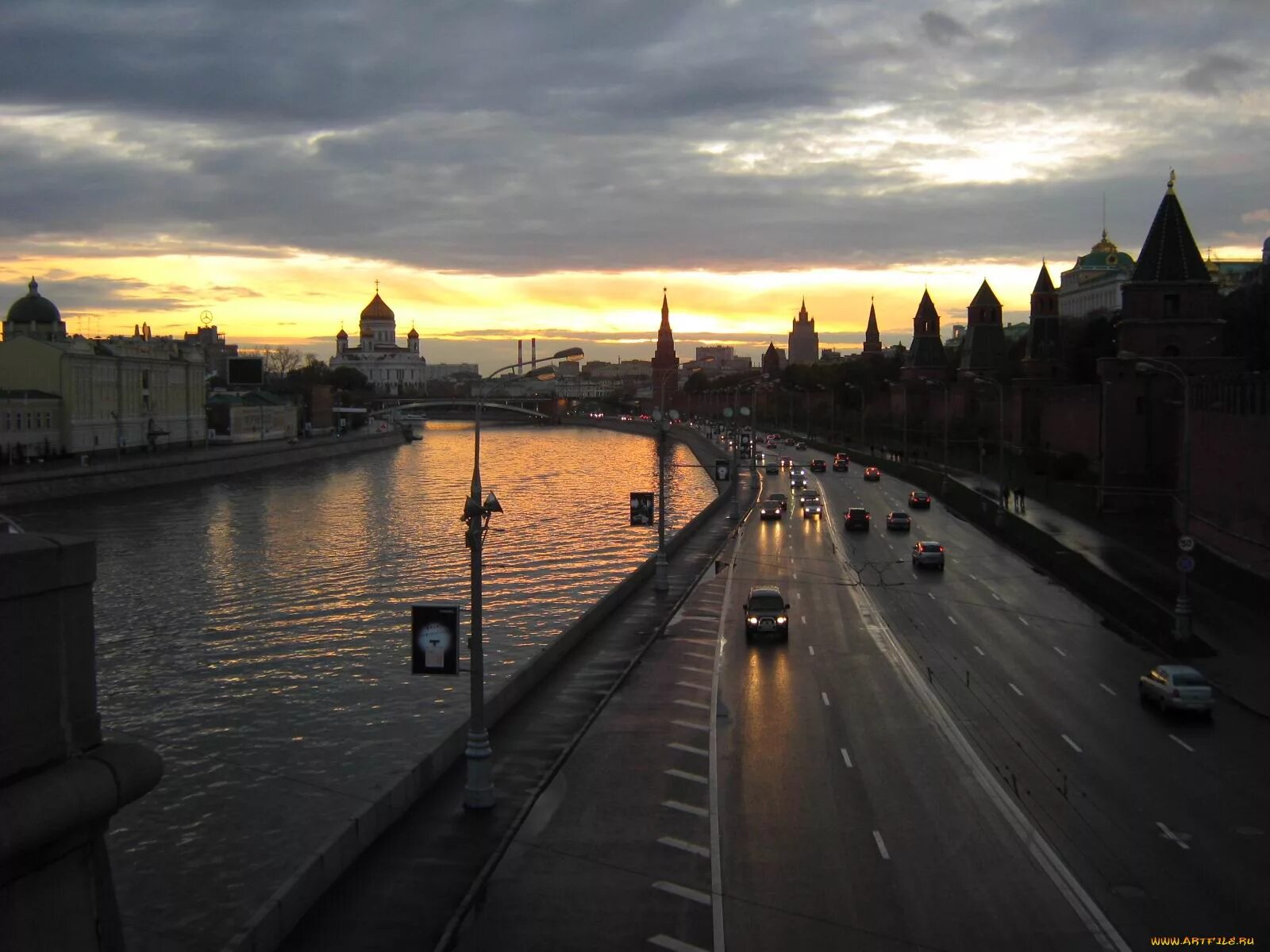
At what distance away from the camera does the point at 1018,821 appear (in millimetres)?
14891

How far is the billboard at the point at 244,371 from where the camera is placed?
438 ft

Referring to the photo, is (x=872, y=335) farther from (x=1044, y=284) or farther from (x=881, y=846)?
(x=881, y=846)

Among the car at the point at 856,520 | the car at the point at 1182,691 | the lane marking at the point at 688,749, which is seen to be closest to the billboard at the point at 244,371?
the car at the point at 856,520

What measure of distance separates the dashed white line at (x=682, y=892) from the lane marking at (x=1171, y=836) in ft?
18.7

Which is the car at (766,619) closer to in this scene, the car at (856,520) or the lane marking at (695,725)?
the lane marking at (695,725)

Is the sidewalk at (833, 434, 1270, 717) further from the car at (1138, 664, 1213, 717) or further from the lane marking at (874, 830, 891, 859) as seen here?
the lane marking at (874, 830, 891, 859)

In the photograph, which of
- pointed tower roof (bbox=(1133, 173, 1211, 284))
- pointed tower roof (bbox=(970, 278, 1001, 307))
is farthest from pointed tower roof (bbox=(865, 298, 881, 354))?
pointed tower roof (bbox=(1133, 173, 1211, 284))

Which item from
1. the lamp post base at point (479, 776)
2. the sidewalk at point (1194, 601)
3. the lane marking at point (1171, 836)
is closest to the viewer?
the lane marking at point (1171, 836)

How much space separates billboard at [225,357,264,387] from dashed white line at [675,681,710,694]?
11909 cm

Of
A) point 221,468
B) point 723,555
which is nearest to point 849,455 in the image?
point 221,468

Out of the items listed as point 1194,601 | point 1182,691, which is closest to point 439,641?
point 1182,691

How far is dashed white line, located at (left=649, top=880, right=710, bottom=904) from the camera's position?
12570 millimetres

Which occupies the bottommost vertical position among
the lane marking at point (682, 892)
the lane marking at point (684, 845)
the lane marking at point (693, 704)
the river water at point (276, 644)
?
the river water at point (276, 644)

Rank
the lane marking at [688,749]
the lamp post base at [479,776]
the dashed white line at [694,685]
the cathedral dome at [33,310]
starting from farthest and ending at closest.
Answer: the cathedral dome at [33,310]
the dashed white line at [694,685]
the lane marking at [688,749]
the lamp post base at [479,776]
